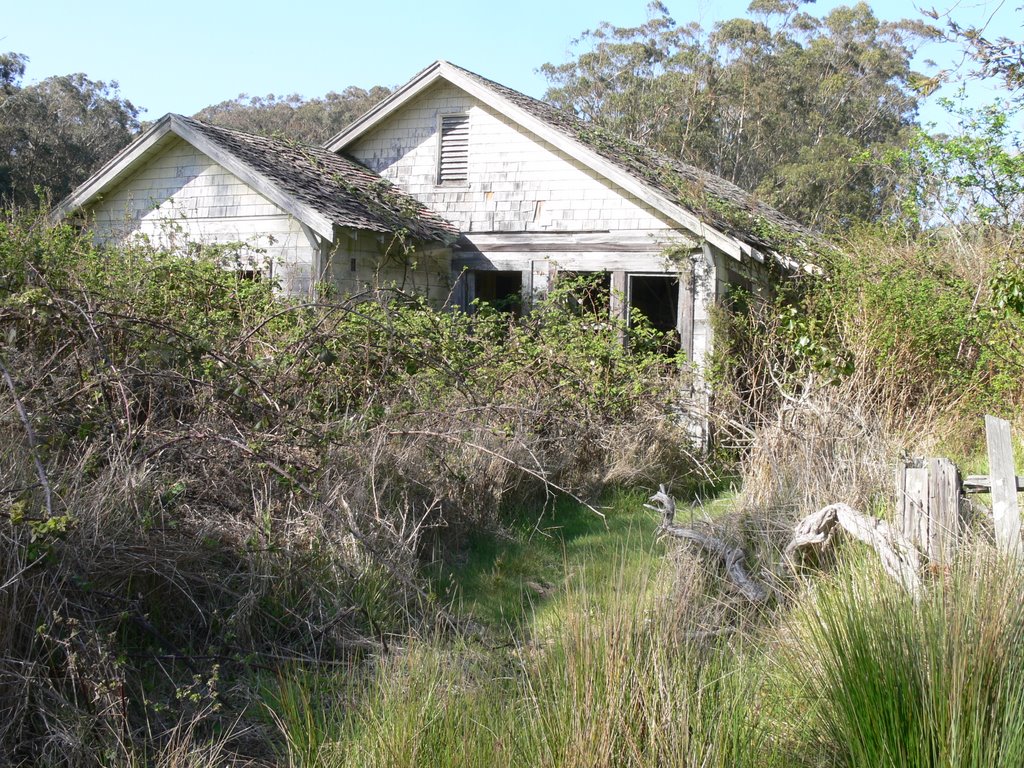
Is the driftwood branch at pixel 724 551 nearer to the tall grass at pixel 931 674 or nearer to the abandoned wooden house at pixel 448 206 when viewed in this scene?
the tall grass at pixel 931 674

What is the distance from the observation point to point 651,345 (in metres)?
13.0

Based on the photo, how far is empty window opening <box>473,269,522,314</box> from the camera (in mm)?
14424

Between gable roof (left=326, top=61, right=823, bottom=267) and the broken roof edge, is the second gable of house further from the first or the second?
the broken roof edge

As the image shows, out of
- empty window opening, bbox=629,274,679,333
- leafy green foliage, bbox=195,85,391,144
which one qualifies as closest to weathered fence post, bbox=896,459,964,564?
empty window opening, bbox=629,274,679,333

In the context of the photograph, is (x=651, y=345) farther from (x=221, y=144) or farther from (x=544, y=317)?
(x=221, y=144)

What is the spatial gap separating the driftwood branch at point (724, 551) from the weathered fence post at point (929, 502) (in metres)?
0.95

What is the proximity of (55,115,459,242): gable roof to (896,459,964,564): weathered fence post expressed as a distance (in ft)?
28.6

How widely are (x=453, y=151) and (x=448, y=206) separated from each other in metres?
0.95

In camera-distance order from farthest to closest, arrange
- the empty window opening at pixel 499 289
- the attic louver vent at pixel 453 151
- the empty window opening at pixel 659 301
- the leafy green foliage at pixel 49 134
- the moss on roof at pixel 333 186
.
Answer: the leafy green foliage at pixel 49 134 < the empty window opening at pixel 659 301 < the attic louver vent at pixel 453 151 < the empty window opening at pixel 499 289 < the moss on roof at pixel 333 186

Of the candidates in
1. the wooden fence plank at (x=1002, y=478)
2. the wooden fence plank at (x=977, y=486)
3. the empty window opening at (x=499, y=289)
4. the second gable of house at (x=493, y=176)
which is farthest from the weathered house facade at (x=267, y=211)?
the wooden fence plank at (x=1002, y=478)

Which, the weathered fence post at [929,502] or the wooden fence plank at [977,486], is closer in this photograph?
the weathered fence post at [929,502]

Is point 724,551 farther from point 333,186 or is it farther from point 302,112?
point 302,112

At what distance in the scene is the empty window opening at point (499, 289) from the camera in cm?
1442

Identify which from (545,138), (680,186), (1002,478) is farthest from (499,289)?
(1002,478)
